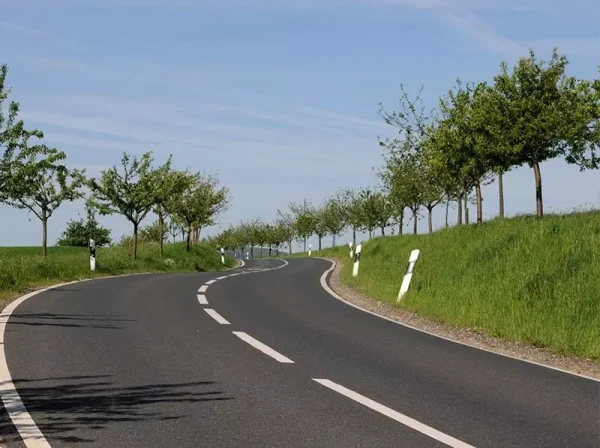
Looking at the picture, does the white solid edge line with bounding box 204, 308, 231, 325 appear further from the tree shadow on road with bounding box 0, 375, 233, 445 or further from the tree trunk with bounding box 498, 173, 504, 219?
the tree trunk with bounding box 498, 173, 504, 219

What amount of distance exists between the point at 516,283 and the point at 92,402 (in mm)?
11261

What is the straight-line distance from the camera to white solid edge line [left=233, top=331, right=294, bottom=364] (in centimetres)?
870

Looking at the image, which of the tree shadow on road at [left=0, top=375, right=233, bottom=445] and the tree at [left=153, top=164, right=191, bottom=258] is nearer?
the tree shadow on road at [left=0, top=375, right=233, bottom=445]

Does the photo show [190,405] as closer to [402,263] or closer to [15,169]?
[15,169]

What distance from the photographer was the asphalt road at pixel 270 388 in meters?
5.42

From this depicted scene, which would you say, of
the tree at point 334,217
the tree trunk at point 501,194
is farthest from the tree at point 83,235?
the tree trunk at point 501,194

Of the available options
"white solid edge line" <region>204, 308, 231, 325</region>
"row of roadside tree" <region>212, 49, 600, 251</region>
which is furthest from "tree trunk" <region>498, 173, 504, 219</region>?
"white solid edge line" <region>204, 308, 231, 325</region>

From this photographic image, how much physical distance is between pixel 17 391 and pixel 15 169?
12530mm

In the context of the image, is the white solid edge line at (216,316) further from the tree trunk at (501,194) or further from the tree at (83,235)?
the tree at (83,235)

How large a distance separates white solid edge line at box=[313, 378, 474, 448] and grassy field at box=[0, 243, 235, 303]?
10727 mm

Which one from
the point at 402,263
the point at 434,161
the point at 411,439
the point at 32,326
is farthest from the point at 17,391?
the point at 434,161

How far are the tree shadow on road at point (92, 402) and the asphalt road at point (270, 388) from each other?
16mm

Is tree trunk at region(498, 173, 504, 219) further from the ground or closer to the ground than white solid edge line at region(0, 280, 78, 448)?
further from the ground

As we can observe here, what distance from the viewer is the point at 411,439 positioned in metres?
5.32
